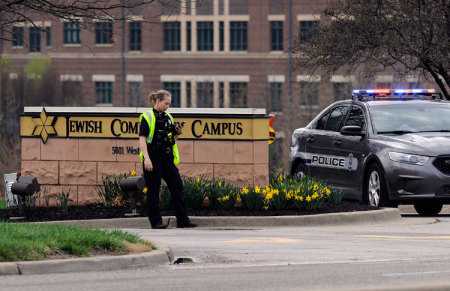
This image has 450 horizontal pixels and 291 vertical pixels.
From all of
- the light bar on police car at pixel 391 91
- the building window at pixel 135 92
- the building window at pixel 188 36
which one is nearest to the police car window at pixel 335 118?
the light bar on police car at pixel 391 91

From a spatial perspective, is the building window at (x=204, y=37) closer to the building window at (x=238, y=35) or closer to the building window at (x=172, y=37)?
the building window at (x=172, y=37)

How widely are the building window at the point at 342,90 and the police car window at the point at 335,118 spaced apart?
4652 centimetres

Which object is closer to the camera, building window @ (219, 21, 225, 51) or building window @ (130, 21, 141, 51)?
building window @ (219, 21, 225, 51)

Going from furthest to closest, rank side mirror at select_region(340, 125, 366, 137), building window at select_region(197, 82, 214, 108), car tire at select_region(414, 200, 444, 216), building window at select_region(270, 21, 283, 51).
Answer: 1. building window at select_region(270, 21, 283, 51)
2. building window at select_region(197, 82, 214, 108)
3. car tire at select_region(414, 200, 444, 216)
4. side mirror at select_region(340, 125, 366, 137)

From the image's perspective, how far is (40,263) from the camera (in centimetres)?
1023

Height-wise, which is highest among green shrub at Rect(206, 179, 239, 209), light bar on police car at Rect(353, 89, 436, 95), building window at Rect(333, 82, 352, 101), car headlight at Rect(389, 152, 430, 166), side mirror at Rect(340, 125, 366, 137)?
building window at Rect(333, 82, 352, 101)

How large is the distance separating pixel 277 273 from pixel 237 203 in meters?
7.06

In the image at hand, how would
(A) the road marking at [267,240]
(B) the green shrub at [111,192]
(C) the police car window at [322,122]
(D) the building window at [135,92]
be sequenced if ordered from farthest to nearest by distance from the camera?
(D) the building window at [135,92] → (C) the police car window at [322,122] → (B) the green shrub at [111,192] → (A) the road marking at [267,240]

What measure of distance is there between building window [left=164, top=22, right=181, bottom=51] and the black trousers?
61856 millimetres

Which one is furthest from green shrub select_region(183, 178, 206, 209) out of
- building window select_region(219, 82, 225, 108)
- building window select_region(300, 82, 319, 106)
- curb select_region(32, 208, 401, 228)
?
building window select_region(219, 82, 225, 108)

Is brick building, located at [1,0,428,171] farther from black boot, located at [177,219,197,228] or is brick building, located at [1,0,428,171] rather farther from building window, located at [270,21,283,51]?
black boot, located at [177,219,197,228]

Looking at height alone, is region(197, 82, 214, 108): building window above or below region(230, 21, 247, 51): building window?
below

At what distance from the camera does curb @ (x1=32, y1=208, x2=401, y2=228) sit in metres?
15.7

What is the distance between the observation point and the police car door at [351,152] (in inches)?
714
